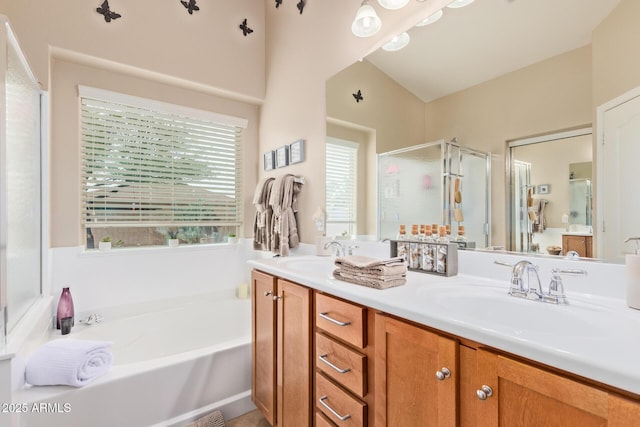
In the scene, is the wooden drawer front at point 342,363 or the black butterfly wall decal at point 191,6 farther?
the black butterfly wall decal at point 191,6

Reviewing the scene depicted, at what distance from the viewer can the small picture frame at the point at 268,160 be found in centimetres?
277

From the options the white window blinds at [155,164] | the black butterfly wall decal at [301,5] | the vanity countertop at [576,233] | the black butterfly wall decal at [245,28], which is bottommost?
the vanity countertop at [576,233]

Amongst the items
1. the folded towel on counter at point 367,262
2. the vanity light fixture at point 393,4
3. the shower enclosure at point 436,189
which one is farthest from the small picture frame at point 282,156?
the folded towel on counter at point 367,262

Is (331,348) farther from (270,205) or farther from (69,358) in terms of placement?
(270,205)

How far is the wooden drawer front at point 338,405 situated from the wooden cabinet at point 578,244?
919mm

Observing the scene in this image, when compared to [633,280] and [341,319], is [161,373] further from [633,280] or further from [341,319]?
[633,280]

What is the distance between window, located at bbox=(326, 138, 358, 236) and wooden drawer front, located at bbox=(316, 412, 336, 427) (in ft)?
3.42

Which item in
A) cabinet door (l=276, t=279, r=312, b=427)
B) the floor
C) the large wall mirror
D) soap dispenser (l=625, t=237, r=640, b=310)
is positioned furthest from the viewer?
the floor

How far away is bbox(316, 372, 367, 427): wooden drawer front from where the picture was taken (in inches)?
→ 42.1

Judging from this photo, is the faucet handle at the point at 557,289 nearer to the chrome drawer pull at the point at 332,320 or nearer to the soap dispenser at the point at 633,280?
the soap dispenser at the point at 633,280

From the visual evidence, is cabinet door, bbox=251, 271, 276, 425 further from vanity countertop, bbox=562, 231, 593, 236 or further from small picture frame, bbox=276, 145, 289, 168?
vanity countertop, bbox=562, 231, 593, 236

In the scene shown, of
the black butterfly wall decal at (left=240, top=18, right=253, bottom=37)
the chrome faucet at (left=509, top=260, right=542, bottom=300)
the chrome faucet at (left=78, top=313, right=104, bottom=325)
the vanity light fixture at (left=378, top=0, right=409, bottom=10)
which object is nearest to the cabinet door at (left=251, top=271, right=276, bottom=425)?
the chrome faucet at (left=509, top=260, right=542, bottom=300)

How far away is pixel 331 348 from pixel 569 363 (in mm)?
A: 793

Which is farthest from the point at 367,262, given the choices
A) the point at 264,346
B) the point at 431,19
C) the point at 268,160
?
the point at 268,160
